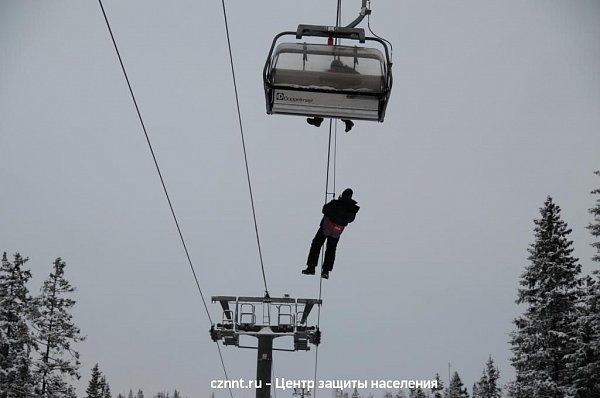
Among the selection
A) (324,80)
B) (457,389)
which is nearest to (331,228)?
(324,80)

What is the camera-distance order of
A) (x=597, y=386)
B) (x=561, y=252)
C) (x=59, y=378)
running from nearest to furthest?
(x=597, y=386) < (x=561, y=252) < (x=59, y=378)

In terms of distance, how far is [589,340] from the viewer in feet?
89.5

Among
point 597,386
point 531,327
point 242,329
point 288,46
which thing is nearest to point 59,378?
point 242,329

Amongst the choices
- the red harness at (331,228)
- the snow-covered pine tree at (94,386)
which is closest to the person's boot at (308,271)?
the red harness at (331,228)

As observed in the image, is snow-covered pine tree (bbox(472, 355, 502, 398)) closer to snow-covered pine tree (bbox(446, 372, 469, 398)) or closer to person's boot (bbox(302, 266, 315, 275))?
snow-covered pine tree (bbox(446, 372, 469, 398))

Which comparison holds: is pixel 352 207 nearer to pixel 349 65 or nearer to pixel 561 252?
pixel 349 65

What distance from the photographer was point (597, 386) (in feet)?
86.9

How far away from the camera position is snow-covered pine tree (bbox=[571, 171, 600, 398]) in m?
24.8

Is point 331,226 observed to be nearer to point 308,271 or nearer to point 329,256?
point 329,256

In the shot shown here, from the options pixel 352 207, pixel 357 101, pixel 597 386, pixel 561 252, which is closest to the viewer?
pixel 357 101

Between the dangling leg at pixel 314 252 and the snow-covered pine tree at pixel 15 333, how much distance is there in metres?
18.3

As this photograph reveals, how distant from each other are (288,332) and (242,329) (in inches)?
62.5

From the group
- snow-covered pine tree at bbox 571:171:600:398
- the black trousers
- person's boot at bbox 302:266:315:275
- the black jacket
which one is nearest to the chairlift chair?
the black jacket

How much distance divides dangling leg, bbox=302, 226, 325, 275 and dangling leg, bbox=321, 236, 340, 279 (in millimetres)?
167
